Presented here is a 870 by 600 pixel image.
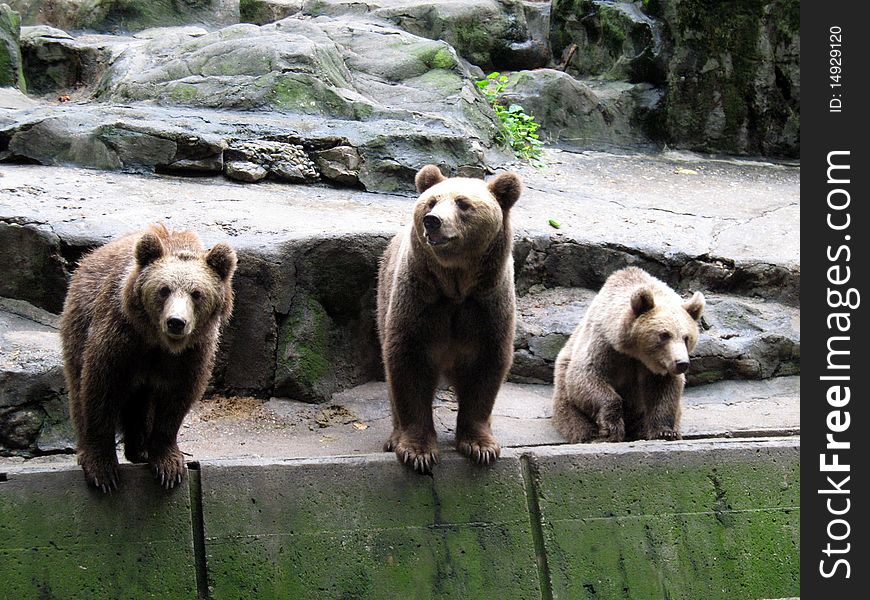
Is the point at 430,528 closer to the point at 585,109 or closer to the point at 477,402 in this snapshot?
the point at 477,402

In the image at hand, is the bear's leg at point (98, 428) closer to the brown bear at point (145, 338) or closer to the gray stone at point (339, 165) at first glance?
the brown bear at point (145, 338)

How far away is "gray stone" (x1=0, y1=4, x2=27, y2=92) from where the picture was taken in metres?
10.9

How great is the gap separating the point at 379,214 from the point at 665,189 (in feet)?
12.4

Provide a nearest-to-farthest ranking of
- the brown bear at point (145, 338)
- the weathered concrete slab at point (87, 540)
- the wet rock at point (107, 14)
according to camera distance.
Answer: the brown bear at point (145, 338) < the weathered concrete slab at point (87, 540) < the wet rock at point (107, 14)

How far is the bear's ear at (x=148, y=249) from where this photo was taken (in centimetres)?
464

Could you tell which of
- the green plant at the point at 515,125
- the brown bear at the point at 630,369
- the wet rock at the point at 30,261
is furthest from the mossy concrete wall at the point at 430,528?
the green plant at the point at 515,125

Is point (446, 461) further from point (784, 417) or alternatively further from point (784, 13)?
point (784, 13)

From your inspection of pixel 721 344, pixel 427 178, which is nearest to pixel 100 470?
pixel 427 178

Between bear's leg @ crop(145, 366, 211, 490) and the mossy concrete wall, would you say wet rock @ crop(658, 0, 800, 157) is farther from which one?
bear's leg @ crop(145, 366, 211, 490)

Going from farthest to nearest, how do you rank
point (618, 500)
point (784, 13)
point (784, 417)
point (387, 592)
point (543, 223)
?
1. point (784, 13)
2. point (543, 223)
3. point (784, 417)
4. point (618, 500)
5. point (387, 592)

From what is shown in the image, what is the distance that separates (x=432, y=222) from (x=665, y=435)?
2.24m

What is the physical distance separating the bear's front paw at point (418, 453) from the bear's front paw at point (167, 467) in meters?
1.17

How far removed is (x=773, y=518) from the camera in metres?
5.86

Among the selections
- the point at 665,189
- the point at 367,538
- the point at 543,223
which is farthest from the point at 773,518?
the point at 665,189
